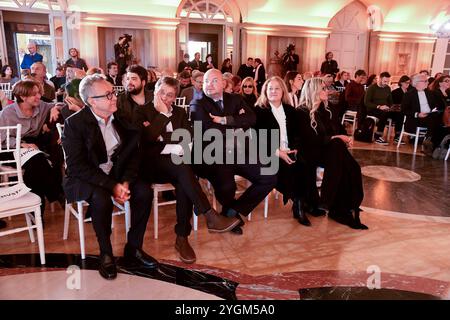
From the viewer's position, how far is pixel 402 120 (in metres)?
7.04

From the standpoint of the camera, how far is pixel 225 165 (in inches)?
128

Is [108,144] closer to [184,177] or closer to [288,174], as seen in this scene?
[184,177]

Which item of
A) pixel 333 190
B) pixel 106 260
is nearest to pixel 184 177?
pixel 106 260

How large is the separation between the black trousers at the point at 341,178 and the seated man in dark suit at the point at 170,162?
3.37ft

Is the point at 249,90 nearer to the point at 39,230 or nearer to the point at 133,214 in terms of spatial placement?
the point at 133,214

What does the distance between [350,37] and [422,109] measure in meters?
7.97

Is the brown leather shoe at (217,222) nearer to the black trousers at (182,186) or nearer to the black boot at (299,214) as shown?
the black trousers at (182,186)

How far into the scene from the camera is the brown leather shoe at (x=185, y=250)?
278cm

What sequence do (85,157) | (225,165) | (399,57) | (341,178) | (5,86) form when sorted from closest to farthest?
1. (85,157)
2. (225,165)
3. (341,178)
4. (5,86)
5. (399,57)

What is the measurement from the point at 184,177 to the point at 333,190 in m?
1.44

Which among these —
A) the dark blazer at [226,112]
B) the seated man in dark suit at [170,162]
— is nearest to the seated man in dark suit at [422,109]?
the dark blazer at [226,112]

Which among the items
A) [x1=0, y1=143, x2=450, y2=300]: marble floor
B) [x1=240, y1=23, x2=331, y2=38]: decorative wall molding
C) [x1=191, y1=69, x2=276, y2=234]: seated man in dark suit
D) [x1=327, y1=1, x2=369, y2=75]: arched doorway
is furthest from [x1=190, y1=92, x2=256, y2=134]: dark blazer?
[x1=327, y1=1, x2=369, y2=75]: arched doorway

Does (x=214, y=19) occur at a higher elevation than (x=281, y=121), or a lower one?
higher

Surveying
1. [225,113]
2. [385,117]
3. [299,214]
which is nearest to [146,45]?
[385,117]
